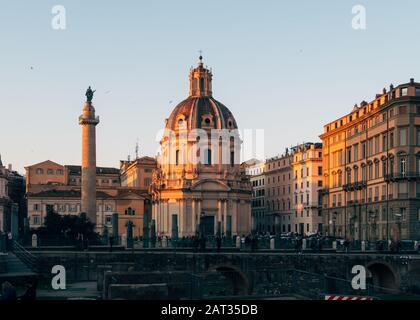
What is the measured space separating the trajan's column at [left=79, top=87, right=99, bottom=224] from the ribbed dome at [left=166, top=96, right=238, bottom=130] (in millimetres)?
37248

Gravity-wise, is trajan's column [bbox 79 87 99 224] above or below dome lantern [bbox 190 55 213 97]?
below

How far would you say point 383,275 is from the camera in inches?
2126

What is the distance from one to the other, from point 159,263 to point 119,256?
2841 millimetres

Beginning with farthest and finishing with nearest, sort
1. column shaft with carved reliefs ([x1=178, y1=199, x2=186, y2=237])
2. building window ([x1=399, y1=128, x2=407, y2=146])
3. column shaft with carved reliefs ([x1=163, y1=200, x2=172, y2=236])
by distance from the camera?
column shaft with carved reliefs ([x1=163, y1=200, x2=172, y2=236])
column shaft with carved reliefs ([x1=178, y1=199, x2=186, y2=237])
building window ([x1=399, y1=128, x2=407, y2=146])

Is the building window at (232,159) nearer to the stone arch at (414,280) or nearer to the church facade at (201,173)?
the church facade at (201,173)

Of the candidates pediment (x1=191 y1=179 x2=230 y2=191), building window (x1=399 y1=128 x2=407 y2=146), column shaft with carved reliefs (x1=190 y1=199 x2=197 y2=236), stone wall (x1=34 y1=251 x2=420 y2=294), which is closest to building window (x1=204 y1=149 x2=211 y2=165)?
pediment (x1=191 y1=179 x2=230 y2=191)

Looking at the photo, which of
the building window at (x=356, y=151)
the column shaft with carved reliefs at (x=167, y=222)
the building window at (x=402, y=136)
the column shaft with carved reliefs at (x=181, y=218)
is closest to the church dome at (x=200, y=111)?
the column shaft with carved reliefs at (x=181, y=218)

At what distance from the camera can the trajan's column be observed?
69.1 metres

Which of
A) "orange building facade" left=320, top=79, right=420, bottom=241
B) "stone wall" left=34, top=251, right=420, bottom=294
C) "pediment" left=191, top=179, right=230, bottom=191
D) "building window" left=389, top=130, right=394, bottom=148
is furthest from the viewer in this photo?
"pediment" left=191, top=179, right=230, bottom=191

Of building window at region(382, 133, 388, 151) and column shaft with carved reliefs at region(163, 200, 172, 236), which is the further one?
column shaft with carved reliefs at region(163, 200, 172, 236)

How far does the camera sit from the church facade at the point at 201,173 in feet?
344

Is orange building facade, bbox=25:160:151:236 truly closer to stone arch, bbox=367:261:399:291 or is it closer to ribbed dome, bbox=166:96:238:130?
ribbed dome, bbox=166:96:238:130
